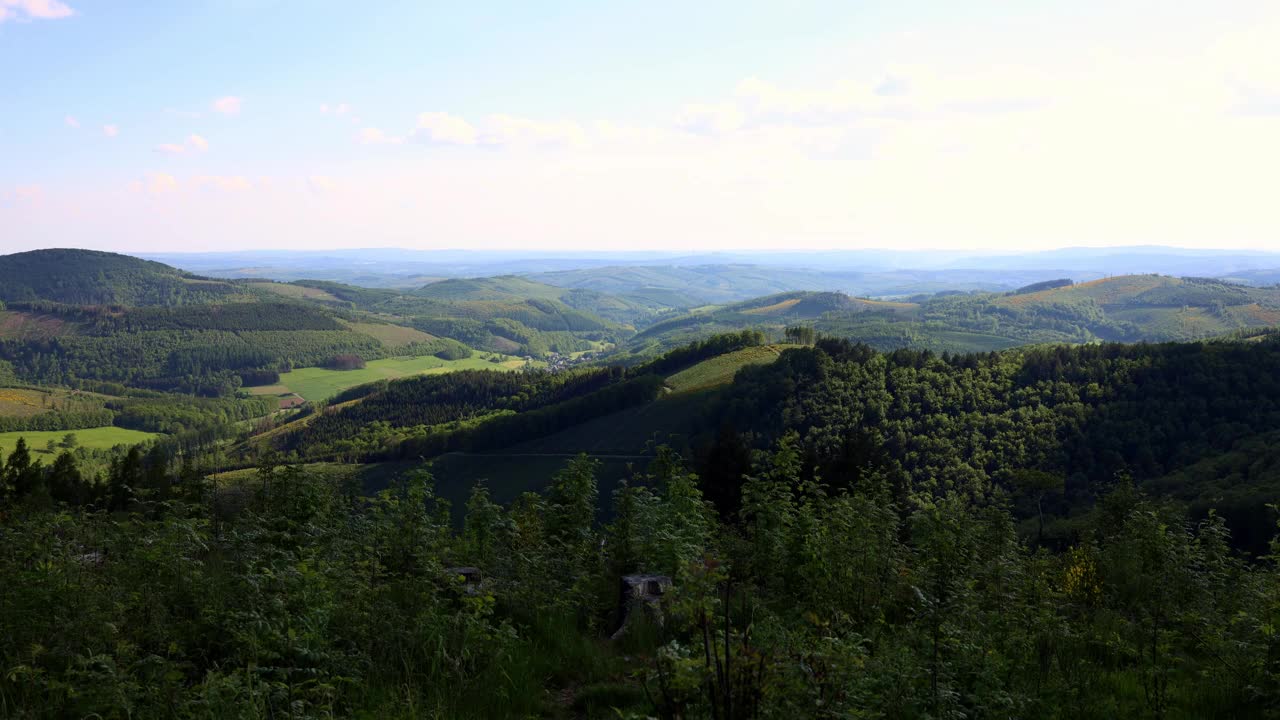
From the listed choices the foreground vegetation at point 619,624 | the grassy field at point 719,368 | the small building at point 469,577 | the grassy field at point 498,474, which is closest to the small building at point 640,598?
the foreground vegetation at point 619,624

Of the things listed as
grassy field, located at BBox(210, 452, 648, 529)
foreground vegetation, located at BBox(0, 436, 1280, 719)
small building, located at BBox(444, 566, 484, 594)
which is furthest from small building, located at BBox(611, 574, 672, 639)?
grassy field, located at BBox(210, 452, 648, 529)

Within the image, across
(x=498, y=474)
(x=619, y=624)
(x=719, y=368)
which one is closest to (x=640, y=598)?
(x=619, y=624)

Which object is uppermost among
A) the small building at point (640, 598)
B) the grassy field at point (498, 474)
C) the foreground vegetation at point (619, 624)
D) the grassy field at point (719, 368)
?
the foreground vegetation at point (619, 624)

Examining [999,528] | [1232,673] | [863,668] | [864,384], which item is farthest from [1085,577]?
[864,384]

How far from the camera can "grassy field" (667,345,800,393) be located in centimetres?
15775

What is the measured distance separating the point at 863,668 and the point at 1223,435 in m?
137

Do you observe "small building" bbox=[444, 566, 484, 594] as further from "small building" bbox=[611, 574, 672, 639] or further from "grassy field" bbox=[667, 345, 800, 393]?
"grassy field" bbox=[667, 345, 800, 393]

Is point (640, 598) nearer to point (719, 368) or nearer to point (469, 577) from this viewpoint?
point (469, 577)

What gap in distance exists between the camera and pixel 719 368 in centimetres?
16988

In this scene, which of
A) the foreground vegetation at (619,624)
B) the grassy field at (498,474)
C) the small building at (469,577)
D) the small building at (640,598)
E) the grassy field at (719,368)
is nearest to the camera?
the foreground vegetation at (619,624)

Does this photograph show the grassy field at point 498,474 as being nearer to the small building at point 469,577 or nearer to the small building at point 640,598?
the small building at point 469,577

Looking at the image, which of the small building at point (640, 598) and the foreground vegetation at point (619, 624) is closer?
the foreground vegetation at point (619, 624)

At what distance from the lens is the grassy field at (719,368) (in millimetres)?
157750

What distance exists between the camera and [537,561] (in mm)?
15047
